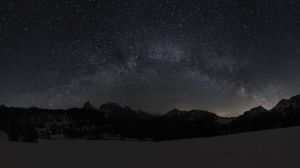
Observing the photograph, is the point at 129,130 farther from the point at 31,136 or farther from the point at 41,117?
the point at 31,136

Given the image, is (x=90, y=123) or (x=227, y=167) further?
(x=90, y=123)

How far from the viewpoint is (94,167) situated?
17656mm

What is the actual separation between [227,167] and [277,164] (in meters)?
2.42

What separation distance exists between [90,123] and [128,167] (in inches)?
5962

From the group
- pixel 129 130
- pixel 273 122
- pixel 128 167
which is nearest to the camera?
pixel 128 167

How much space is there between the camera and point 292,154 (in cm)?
1775

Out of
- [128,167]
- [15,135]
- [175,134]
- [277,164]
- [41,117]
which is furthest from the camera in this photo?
[41,117]

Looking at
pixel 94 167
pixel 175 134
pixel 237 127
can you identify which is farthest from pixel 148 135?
pixel 94 167

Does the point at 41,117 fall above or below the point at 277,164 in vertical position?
above

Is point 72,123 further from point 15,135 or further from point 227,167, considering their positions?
point 227,167

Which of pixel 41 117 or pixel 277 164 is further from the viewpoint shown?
pixel 41 117

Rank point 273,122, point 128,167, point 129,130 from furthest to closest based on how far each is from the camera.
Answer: point 273,122, point 129,130, point 128,167

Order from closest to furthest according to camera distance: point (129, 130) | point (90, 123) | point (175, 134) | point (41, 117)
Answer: point (175, 134)
point (129, 130)
point (90, 123)
point (41, 117)

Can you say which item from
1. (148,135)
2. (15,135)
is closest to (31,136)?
(15,135)
